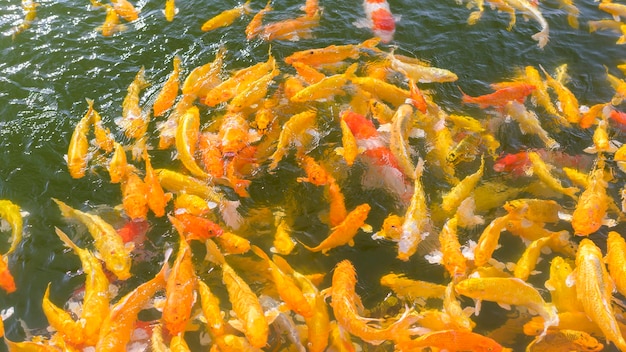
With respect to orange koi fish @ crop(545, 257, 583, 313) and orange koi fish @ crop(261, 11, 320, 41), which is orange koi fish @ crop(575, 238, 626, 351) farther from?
orange koi fish @ crop(261, 11, 320, 41)

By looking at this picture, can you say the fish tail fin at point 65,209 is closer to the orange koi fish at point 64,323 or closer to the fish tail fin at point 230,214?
the orange koi fish at point 64,323

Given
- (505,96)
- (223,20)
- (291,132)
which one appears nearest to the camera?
(291,132)

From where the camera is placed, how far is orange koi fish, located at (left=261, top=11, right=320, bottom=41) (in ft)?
25.4

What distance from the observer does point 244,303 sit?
14.4 feet

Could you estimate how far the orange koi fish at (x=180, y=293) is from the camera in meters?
4.29

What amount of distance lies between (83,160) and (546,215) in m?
5.59

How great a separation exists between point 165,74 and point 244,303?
4.15 m

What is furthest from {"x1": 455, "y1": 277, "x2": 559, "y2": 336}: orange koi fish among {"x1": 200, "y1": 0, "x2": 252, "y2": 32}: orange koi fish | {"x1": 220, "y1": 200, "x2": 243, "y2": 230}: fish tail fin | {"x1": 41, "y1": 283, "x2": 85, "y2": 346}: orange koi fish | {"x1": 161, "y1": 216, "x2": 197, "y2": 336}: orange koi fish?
{"x1": 200, "y1": 0, "x2": 252, "y2": 32}: orange koi fish

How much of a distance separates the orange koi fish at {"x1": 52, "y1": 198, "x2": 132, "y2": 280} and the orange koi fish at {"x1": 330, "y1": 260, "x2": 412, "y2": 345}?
2115 millimetres

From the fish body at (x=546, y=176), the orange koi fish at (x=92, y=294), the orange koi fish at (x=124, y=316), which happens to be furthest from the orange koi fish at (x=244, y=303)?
the fish body at (x=546, y=176)

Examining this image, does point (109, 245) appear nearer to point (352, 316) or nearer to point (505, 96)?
point (352, 316)

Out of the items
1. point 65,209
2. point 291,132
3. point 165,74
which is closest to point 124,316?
point 65,209

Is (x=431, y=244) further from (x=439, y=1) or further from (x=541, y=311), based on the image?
(x=439, y=1)

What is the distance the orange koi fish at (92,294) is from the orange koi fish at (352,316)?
7.09 ft
